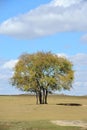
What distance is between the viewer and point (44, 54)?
93.1m

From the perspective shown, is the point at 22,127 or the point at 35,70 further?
the point at 35,70

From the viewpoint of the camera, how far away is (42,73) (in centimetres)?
9100

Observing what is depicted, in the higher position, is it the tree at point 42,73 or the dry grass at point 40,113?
the tree at point 42,73

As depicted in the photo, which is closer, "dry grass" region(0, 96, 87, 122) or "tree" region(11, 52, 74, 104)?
"dry grass" region(0, 96, 87, 122)

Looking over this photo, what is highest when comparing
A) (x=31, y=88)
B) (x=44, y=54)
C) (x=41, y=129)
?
(x=44, y=54)

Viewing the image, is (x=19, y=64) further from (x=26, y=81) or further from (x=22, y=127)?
(x=22, y=127)

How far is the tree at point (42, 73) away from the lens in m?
90.2

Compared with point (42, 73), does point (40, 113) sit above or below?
below

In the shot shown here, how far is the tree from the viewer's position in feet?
296

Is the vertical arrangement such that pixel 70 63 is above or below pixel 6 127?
above

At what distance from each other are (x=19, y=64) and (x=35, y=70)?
135 inches

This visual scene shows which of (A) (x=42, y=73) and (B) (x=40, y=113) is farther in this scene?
(A) (x=42, y=73)

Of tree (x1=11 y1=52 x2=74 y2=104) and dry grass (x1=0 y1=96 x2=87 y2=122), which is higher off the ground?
tree (x1=11 y1=52 x2=74 y2=104)

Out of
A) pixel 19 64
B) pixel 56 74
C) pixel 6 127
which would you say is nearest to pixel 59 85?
pixel 56 74
